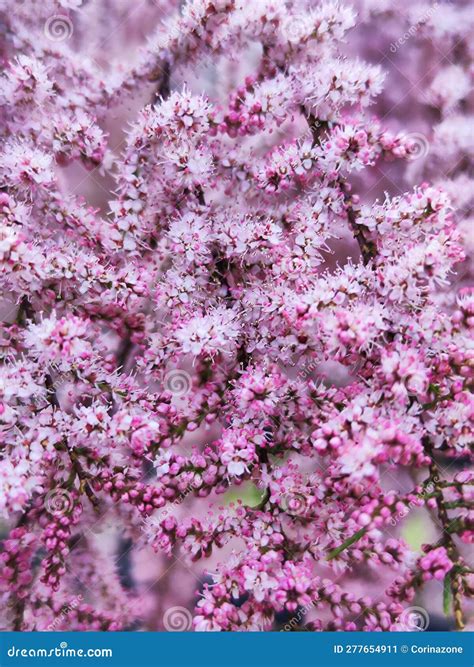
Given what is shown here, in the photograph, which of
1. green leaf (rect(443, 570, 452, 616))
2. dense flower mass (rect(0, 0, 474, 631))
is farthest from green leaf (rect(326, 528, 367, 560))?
green leaf (rect(443, 570, 452, 616))

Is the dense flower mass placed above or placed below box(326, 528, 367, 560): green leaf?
above

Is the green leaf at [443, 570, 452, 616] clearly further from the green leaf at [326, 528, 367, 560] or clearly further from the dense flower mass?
the green leaf at [326, 528, 367, 560]

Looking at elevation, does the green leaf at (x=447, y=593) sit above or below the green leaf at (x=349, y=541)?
below

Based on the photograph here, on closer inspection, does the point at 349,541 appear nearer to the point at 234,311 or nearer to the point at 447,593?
the point at 447,593

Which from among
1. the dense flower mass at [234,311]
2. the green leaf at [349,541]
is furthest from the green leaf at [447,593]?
the green leaf at [349,541]

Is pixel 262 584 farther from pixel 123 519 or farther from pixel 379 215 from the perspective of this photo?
pixel 379 215

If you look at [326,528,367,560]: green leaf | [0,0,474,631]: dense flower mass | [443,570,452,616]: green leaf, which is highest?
[0,0,474,631]: dense flower mass

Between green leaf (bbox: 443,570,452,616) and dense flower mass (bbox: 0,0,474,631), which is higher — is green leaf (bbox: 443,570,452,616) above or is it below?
below

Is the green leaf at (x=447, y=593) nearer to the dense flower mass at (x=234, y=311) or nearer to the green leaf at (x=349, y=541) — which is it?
the dense flower mass at (x=234, y=311)
